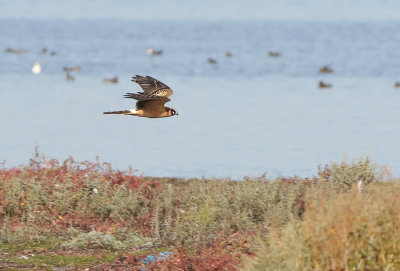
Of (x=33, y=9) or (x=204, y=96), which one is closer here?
(x=204, y=96)

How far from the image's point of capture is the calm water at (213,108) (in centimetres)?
2752

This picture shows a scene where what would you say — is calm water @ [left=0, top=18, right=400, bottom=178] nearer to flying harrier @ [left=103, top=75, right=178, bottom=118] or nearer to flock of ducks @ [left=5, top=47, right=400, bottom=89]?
flock of ducks @ [left=5, top=47, right=400, bottom=89]

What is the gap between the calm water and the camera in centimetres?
2752

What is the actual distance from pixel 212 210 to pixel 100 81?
3860cm

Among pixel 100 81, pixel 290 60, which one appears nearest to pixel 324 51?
pixel 290 60

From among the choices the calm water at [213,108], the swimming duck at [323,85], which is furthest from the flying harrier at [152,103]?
the swimming duck at [323,85]

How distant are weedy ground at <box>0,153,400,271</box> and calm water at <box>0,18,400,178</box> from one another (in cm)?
142

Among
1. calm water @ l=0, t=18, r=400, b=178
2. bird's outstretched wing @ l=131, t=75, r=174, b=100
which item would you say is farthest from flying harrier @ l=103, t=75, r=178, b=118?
calm water @ l=0, t=18, r=400, b=178

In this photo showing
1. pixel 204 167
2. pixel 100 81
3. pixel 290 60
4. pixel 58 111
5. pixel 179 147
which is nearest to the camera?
pixel 204 167

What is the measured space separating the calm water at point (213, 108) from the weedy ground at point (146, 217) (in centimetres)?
142

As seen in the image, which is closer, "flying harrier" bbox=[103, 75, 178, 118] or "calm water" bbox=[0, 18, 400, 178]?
"flying harrier" bbox=[103, 75, 178, 118]

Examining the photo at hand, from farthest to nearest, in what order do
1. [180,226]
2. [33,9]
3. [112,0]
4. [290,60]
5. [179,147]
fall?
[112,0] < [33,9] < [290,60] < [179,147] < [180,226]

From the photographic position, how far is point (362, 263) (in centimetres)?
900

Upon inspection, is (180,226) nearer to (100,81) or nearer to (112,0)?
(100,81)
